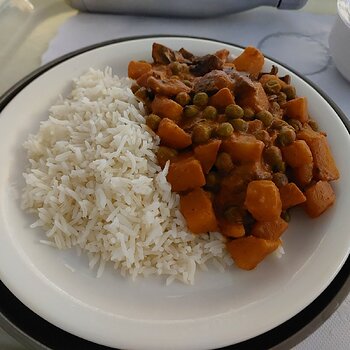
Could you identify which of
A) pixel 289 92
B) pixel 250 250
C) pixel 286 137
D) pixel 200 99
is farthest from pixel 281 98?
pixel 250 250

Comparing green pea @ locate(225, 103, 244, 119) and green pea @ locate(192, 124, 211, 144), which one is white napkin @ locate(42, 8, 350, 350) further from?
green pea @ locate(192, 124, 211, 144)

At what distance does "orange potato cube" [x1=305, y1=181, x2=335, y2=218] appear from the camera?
5.83 feet

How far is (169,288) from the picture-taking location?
5.39 ft

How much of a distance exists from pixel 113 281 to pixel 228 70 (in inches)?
40.9

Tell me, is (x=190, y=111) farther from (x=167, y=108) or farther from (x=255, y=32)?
(x=255, y=32)

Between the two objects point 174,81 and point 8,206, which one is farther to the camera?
point 174,81

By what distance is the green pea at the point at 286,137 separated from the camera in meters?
1.85

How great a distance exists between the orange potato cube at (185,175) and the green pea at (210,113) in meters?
0.23

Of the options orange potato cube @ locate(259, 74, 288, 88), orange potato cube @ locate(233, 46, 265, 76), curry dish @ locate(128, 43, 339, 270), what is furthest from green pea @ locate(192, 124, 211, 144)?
orange potato cube @ locate(233, 46, 265, 76)

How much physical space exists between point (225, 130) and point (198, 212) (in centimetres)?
34

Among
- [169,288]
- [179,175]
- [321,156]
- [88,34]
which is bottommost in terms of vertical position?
[169,288]

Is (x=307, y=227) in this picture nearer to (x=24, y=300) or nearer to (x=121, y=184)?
(x=121, y=184)

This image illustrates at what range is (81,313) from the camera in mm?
1483

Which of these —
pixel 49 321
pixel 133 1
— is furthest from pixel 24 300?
pixel 133 1
